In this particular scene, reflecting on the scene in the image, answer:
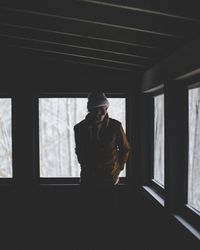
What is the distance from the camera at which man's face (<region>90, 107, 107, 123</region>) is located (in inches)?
125

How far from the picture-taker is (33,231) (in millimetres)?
4566

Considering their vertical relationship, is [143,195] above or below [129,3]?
below

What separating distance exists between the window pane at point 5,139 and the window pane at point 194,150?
8.10 ft

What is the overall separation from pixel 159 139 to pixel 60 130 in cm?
136

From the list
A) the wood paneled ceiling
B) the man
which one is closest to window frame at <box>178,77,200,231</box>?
the wood paneled ceiling


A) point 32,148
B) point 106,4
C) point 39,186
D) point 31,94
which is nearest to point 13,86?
point 31,94

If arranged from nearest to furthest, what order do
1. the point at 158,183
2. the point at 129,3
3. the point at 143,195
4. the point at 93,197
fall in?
the point at 129,3, the point at 93,197, the point at 158,183, the point at 143,195

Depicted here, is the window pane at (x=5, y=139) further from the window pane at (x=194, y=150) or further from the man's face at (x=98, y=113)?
the window pane at (x=194, y=150)

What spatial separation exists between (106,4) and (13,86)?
2647 millimetres

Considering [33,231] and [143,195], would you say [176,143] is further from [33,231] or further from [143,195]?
[33,231]

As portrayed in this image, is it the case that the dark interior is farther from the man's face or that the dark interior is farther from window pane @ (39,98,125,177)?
the man's face

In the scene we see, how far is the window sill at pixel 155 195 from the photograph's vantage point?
383cm

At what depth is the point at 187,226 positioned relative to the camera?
9.84 feet

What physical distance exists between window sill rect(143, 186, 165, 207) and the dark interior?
0.03 m
